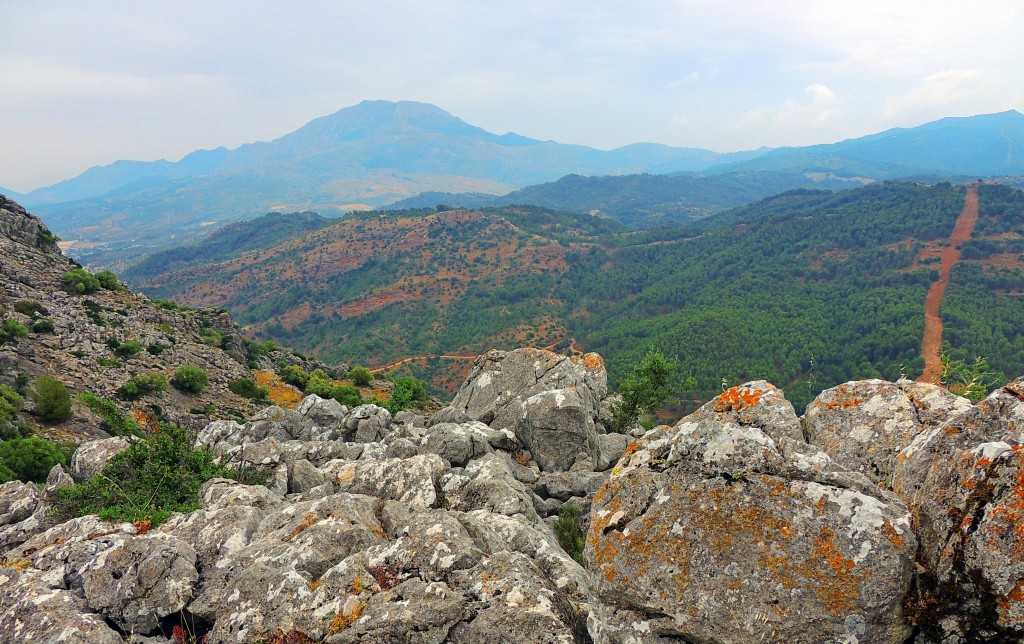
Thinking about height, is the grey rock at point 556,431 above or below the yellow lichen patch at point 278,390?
above

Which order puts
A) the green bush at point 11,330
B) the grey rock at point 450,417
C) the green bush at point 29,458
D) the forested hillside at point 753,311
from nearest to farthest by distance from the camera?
the green bush at point 29,458 < the grey rock at point 450,417 < the green bush at point 11,330 < the forested hillside at point 753,311

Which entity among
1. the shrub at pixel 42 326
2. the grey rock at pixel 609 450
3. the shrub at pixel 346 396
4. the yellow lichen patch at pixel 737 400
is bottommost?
the shrub at pixel 346 396

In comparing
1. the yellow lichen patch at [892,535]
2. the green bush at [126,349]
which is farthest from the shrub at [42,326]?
the yellow lichen patch at [892,535]

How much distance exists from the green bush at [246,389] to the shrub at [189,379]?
3.36 metres

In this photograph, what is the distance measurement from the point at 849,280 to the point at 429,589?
182m

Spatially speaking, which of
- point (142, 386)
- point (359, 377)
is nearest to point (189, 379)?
point (142, 386)

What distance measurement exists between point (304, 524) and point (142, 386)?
38.6 m

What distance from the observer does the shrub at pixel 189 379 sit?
44125 mm

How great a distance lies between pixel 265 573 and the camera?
10.1 meters

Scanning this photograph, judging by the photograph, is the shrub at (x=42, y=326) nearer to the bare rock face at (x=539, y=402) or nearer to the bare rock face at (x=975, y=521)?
the bare rock face at (x=539, y=402)

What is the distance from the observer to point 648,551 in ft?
25.3

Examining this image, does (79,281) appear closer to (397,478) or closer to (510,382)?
(510,382)

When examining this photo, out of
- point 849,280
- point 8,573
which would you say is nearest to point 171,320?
point 8,573

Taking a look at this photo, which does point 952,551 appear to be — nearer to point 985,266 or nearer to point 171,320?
point 171,320
